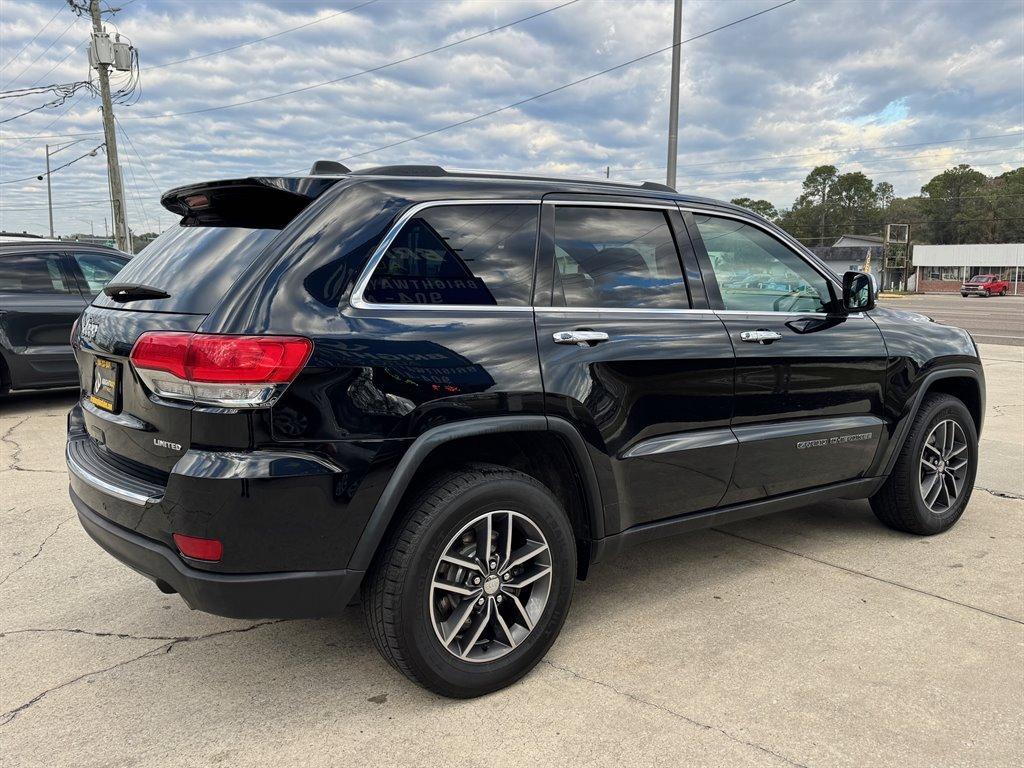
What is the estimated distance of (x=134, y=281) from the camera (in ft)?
9.68

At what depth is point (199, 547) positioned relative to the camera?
2361mm

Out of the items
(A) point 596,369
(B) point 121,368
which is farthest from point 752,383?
(B) point 121,368

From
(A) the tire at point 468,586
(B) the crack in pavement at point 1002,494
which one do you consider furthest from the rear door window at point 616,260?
(B) the crack in pavement at point 1002,494

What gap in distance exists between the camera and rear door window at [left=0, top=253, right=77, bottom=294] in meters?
7.75

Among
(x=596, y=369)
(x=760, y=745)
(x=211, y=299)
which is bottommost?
(x=760, y=745)

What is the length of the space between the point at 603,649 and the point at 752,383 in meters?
1.32

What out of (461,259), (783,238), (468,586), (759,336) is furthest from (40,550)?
(783,238)

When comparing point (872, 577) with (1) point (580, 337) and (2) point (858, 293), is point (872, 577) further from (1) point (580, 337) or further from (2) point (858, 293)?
(1) point (580, 337)

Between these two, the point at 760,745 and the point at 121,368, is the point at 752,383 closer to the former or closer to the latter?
the point at 760,745

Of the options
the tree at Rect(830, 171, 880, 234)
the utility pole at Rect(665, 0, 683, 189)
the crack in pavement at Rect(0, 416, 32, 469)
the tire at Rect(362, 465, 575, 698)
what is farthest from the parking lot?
the tree at Rect(830, 171, 880, 234)

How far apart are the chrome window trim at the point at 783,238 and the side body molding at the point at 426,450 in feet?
4.09

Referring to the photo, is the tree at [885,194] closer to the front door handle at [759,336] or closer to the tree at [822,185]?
the tree at [822,185]

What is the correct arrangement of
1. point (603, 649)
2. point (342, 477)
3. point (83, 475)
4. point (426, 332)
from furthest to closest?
point (603, 649) → point (83, 475) → point (426, 332) → point (342, 477)

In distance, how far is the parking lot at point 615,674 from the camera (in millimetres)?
2488
